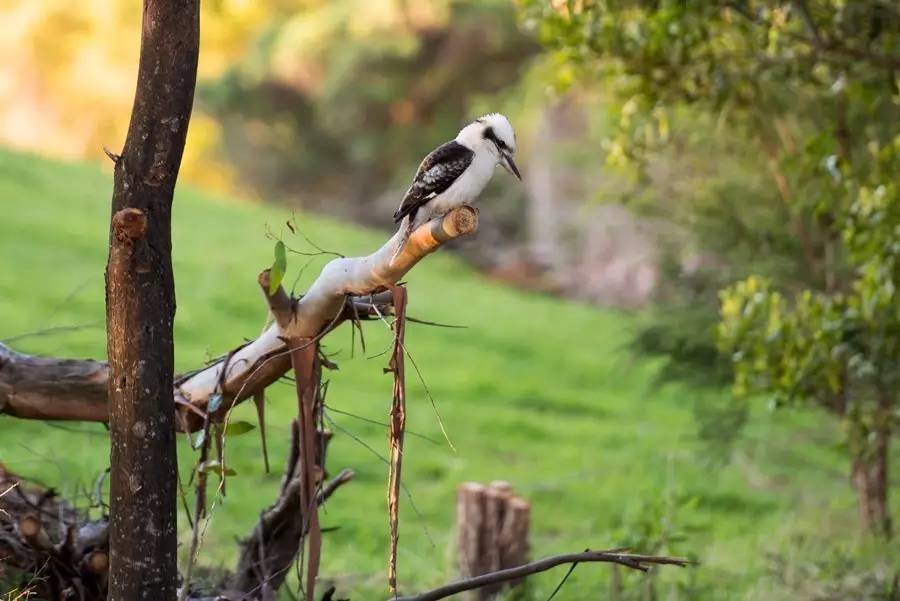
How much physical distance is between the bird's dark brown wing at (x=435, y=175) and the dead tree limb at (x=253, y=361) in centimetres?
21

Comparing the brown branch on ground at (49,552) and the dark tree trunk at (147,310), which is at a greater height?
the dark tree trunk at (147,310)

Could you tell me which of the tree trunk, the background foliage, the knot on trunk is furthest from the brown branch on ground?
the tree trunk

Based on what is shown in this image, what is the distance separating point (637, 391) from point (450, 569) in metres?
7.76

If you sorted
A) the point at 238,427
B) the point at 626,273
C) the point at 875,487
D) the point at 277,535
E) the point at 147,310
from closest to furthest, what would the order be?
the point at 147,310 < the point at 238,427 < the point at 277,535 < the point at 875,487 < the point at 626,273

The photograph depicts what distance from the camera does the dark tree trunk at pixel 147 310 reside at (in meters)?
3.35

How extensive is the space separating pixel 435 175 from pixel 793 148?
444cm

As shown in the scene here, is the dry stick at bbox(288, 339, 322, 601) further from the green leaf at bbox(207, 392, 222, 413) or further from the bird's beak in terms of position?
the bird's beak

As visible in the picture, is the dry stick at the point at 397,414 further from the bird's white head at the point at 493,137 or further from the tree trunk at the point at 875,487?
the tree trunk at the point at 875,487

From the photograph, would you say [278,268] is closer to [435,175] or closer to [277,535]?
[435,175]

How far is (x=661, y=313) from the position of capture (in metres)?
7.93

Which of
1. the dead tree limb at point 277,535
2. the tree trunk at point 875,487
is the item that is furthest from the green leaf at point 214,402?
the tree trunk at point 875,487

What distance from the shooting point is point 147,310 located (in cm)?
336

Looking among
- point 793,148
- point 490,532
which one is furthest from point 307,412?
point 793,148

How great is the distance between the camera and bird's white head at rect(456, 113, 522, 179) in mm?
3715
